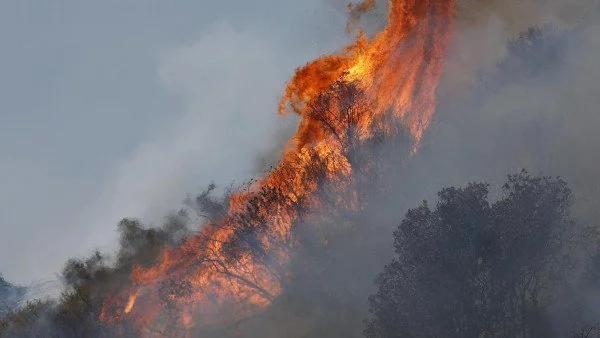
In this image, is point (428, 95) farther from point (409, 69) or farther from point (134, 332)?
point (134, 332)

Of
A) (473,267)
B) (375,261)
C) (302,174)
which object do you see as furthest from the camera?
(302,174)

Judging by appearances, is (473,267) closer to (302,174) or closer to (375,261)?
(375,261)

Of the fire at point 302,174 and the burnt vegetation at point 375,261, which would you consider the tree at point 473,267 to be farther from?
the fire at point 302,174

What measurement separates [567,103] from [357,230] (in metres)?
21.9

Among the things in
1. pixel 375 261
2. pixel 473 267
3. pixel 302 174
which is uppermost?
pixel 302 174

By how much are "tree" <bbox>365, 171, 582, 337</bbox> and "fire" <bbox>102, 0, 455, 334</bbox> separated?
2192 cm

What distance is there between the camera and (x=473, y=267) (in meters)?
24.0

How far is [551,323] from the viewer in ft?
88.1

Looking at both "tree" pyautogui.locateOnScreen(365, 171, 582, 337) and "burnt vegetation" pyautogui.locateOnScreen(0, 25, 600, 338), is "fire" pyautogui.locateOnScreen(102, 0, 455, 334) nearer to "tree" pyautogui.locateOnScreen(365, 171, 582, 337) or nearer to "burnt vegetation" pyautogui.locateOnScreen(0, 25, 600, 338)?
"burnt vegetation" pyautogui.locateOnScreen(0, 25, 600, 338)

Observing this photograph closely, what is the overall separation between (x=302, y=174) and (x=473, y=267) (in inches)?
1110

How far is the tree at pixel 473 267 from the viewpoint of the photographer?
23656 mm

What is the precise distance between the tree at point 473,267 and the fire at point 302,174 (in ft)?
71.9

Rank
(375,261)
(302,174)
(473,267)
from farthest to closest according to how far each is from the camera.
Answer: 1. (302,174)
2. (375,261)
3. (473,267)

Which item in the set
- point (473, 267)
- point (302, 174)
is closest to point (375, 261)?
point (302, 174)
